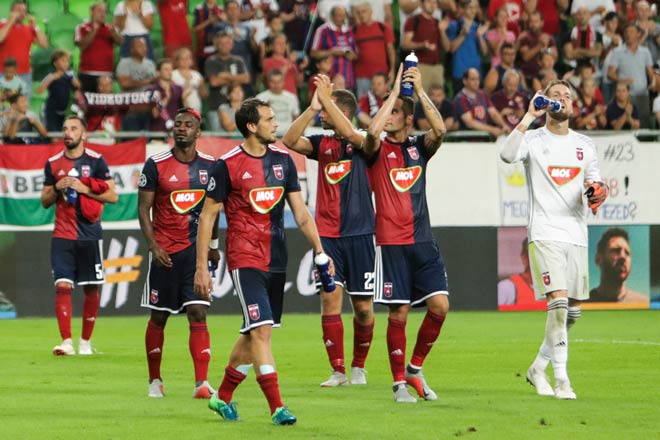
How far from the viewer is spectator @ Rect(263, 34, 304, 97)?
915 inches

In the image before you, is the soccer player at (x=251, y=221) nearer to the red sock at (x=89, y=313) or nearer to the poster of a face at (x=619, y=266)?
the red sock at (x=89, y=313)

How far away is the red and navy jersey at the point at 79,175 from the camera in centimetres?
1616

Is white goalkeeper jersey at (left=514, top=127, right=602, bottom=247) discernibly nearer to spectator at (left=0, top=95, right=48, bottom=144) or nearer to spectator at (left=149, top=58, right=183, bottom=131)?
spectator at (left=149, top=58, right=183, bottom=131)

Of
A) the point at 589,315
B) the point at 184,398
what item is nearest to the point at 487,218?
the point at 589,315

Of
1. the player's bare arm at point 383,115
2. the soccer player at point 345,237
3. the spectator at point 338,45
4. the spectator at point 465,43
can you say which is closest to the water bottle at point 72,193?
the soccer player at point 345,237

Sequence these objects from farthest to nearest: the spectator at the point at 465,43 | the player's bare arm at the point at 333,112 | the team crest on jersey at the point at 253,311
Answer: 1. the spectator at the point at 465,43
2. the player's bare arm at the point at 333,112
3. the team crest on jersey at the point at 253,311

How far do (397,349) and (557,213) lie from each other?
1.82m

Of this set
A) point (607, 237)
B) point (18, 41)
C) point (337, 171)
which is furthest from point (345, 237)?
point (18, 41)

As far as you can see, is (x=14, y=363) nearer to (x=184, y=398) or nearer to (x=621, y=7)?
(x=184, y=398)

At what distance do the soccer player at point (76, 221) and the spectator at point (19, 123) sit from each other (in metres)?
5.35

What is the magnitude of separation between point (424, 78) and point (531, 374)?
12.5 metres

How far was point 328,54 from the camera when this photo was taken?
910 inches

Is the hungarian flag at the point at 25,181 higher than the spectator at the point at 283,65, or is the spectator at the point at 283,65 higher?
the spectator at the point at 283,65

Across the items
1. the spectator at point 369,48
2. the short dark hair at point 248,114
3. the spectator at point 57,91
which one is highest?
the spectator at point 369,48
